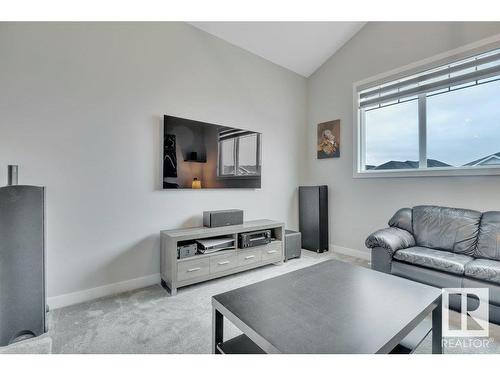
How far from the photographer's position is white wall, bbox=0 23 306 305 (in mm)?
1937

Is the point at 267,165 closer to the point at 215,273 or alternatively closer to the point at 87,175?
the point at 215,273

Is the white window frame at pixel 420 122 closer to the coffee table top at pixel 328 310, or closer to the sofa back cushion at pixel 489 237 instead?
the sofa back cushion at pixel 489 237

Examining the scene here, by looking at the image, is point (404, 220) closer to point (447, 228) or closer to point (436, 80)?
point (447, 228)

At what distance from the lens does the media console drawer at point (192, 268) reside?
230cm

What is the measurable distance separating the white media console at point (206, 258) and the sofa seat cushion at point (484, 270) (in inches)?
71.0

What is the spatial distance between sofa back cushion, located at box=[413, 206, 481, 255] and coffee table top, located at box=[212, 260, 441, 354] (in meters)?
1.25

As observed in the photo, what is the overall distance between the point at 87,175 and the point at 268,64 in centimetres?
278

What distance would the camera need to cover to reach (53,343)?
1.56m

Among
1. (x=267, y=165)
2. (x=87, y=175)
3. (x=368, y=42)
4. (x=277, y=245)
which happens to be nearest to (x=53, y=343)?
(x=87, y=175)

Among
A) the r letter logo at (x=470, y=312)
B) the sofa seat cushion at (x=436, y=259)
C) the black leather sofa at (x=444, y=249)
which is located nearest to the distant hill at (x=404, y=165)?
the black leather sofa at (x=444, y=249)

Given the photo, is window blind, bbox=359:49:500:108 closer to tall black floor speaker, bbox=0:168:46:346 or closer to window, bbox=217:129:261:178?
window, bbox=217:129:261:178

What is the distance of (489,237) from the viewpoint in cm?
213

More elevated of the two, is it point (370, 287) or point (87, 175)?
point (87, 175)

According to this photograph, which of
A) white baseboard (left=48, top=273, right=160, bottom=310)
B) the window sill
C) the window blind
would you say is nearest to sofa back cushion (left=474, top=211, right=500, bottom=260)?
the window sill
